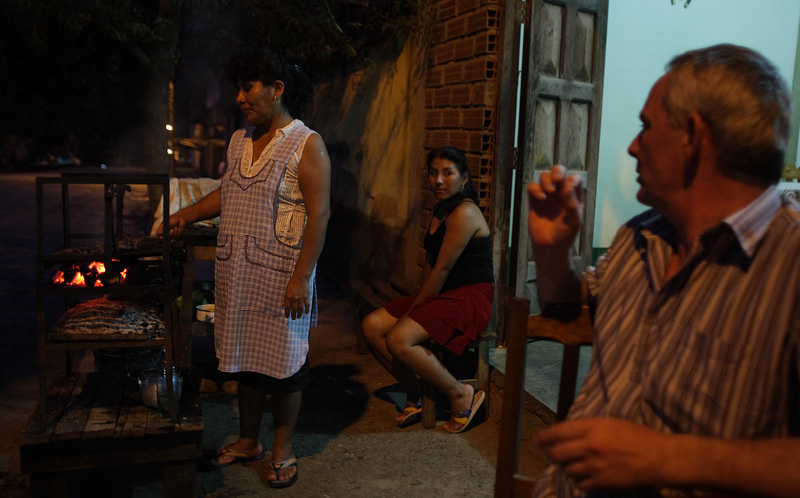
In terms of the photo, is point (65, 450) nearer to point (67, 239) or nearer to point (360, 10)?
point (67, 239)

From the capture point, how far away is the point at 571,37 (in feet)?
16.9

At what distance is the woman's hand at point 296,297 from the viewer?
3.43 meters

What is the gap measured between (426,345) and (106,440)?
1.92 m

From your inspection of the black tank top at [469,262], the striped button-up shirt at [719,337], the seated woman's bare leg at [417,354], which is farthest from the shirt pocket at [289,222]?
the striped button-up shirt at [719,337]

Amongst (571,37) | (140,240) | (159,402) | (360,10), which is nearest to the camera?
(159,402)

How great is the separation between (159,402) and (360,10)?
5.74m

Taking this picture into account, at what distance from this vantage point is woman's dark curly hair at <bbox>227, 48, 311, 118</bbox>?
3.45 m

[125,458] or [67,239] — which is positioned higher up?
[67,239]

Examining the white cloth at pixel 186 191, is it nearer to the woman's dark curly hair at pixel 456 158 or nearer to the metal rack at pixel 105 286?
the woman's dark curly hair at pixel 456 158

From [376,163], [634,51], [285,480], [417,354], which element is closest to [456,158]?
[417,354]

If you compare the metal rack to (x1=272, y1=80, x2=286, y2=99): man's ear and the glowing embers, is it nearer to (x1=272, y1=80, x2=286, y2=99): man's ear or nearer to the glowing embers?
the glowing embers

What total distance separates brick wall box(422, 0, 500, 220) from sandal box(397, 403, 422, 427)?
4.94 feet

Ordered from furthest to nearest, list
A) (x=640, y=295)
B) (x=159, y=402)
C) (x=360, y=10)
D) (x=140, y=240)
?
(x=360, y=10) → (x=140, y=240) → (x=159, y=402) → (x=640, y=295)

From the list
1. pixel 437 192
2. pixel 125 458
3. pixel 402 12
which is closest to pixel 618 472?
pixel 125 458
